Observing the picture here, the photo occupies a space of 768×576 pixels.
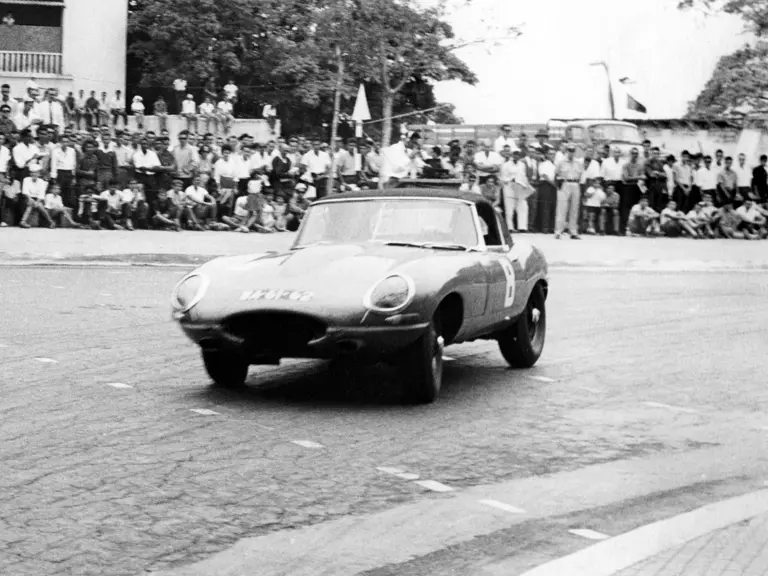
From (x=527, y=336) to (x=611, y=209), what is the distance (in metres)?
18.6

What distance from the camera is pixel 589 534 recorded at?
5.92m

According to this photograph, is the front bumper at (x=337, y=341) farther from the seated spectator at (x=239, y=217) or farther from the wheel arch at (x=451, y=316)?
the seated spectator at (x=239, y=217)

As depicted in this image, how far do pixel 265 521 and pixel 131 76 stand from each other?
2054 inches

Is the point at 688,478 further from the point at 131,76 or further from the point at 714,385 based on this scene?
the point at 131,76

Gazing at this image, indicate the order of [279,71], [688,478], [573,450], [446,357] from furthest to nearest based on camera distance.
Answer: [279,71]
[446,357]
[573,450]
[688,478]

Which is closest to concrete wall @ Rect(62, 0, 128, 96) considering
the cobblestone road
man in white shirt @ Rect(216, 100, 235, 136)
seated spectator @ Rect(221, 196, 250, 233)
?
man in white shirt @ Rect(216, 100, 235, 136)

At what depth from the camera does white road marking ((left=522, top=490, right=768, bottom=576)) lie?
5352mm

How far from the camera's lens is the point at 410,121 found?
6681 centimetres

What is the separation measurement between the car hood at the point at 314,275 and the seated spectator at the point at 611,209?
1963 cm

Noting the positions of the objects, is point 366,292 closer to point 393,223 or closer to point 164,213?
point 393,223

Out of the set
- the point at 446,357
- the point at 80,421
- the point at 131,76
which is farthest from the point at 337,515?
the point at 131,76

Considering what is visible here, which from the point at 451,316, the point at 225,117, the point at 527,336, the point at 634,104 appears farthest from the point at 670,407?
the point at 634,104

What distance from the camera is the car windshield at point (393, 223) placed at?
10516 millimetres

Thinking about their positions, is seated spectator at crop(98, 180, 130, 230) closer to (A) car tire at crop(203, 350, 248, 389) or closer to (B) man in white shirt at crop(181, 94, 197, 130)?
(B) man in white shirt at crop(181, 94, 197, 130)
